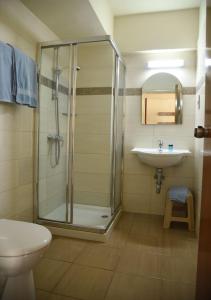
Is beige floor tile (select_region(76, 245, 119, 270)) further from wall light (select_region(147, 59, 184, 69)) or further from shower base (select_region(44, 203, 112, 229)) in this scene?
wall light (select_region(147, 59, 184, 69))

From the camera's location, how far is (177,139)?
9.55 ft

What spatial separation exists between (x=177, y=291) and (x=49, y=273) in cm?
92

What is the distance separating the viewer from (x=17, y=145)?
207 centimetres

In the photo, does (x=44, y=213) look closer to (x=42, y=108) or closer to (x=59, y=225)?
(x=59, y=225)

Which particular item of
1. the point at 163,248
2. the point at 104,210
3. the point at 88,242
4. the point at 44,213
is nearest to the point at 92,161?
the point at 104,210

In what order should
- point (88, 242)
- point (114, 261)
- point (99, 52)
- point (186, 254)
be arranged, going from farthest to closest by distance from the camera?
1. point (99, 52)
2. point (88, 242)
3. point (186, 254)
4. point (114, 261)

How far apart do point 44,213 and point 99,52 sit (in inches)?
79.1

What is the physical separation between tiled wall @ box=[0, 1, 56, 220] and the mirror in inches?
56.7

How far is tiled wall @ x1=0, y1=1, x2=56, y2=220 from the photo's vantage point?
1.88 meters

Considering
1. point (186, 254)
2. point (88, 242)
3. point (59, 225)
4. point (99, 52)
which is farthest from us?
point (99, 52)

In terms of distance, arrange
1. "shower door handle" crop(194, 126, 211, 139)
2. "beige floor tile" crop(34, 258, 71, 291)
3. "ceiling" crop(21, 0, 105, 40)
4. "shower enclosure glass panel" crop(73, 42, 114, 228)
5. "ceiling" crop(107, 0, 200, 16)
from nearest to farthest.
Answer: "shower door handle" crop(194, 126, 211, 139)
"beige floor tile" crop(34, 258, 71, 291)
"ceiling" crop(21, 0, 105, 40)
"ceiling" crop(107, 0, 200, 16)
"shower enclosure glass panel" crop(73, 42, 114, 228)

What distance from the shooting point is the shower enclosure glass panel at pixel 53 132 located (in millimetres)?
2391

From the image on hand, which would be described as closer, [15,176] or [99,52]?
[15,176]

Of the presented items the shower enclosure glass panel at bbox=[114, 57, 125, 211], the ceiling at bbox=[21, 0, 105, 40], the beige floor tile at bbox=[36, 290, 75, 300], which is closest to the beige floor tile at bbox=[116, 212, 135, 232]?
the shower enclosure glass panel at bbox=[114, 57, 125, 211]
